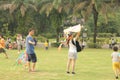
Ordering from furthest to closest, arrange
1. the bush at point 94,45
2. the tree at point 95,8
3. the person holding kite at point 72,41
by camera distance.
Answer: the tree at point 95,8, the bush at point 94,45, the person holding kite at point 72,41

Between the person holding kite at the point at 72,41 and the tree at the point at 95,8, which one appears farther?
the tree at the point at 95,8

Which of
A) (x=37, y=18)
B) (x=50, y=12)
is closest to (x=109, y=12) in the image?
(x=50, y=12)

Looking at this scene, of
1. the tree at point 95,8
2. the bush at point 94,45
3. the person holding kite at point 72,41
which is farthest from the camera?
the tree at point 95,8

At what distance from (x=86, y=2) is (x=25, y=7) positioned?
9480 mm

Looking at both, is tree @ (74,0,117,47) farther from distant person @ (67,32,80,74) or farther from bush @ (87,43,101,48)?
distant person @ (67,32,80,74)

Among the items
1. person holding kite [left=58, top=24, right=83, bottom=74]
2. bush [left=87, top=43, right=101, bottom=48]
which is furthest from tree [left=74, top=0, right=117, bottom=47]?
person holding kite [left=58, top=24, right=83, bottom=74]

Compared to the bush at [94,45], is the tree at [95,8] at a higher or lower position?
higher

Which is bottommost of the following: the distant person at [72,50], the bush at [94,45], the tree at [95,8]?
the bush at [94,45]

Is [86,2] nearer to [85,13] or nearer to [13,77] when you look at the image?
[85,13]

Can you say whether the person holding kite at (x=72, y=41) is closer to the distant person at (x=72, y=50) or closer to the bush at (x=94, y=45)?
the distant person at (x=72, y=50)

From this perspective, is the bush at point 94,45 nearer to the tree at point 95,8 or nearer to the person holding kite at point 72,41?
the tree at point 95,8

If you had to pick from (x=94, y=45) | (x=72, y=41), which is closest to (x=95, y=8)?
(x=94, y=45)

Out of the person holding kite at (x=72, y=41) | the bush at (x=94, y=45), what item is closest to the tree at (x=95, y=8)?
the bush at (x=94, y=45)

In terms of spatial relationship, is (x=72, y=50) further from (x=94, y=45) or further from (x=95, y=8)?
(x=95, y=8)
